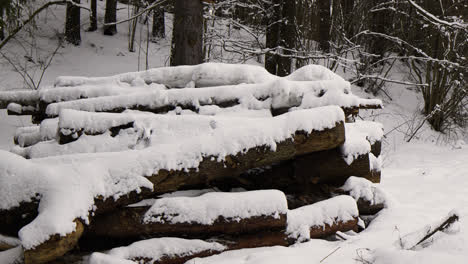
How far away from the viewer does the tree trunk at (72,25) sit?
11.3 metres

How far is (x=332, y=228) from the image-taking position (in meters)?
3.01

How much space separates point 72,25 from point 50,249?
1096 cm

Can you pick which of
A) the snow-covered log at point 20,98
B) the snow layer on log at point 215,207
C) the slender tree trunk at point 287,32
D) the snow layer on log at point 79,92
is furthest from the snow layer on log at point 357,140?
the slender tree trunk at point 287,32

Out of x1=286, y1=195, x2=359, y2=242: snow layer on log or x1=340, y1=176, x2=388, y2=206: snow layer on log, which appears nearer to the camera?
x1=286, y1=195, x2=359, y2=242: snow layer on log

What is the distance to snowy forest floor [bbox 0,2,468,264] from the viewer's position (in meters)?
2.32

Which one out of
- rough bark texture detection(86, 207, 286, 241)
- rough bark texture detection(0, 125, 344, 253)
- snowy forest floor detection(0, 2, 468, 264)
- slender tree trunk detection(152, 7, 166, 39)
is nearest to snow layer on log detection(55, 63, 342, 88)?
rough bark texture detection(0, 125, 344, 253)

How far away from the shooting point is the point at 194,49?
534 centimetres

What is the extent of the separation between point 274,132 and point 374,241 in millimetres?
1078

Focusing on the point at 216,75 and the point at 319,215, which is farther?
the point at 216,75

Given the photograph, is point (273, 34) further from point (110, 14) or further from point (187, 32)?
point (110, 14)

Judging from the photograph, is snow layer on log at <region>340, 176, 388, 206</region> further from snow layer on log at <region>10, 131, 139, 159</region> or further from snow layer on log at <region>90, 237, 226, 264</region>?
snow layer on log at <region>10, 131, 139, 159</region>

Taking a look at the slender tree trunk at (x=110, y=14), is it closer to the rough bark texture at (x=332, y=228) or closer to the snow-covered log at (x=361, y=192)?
the snow-covered log at (x=361, y=192)

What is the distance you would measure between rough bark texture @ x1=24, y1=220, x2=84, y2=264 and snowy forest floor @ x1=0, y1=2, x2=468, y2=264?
81cm

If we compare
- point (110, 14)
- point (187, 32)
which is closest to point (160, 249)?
point (187, 32)
